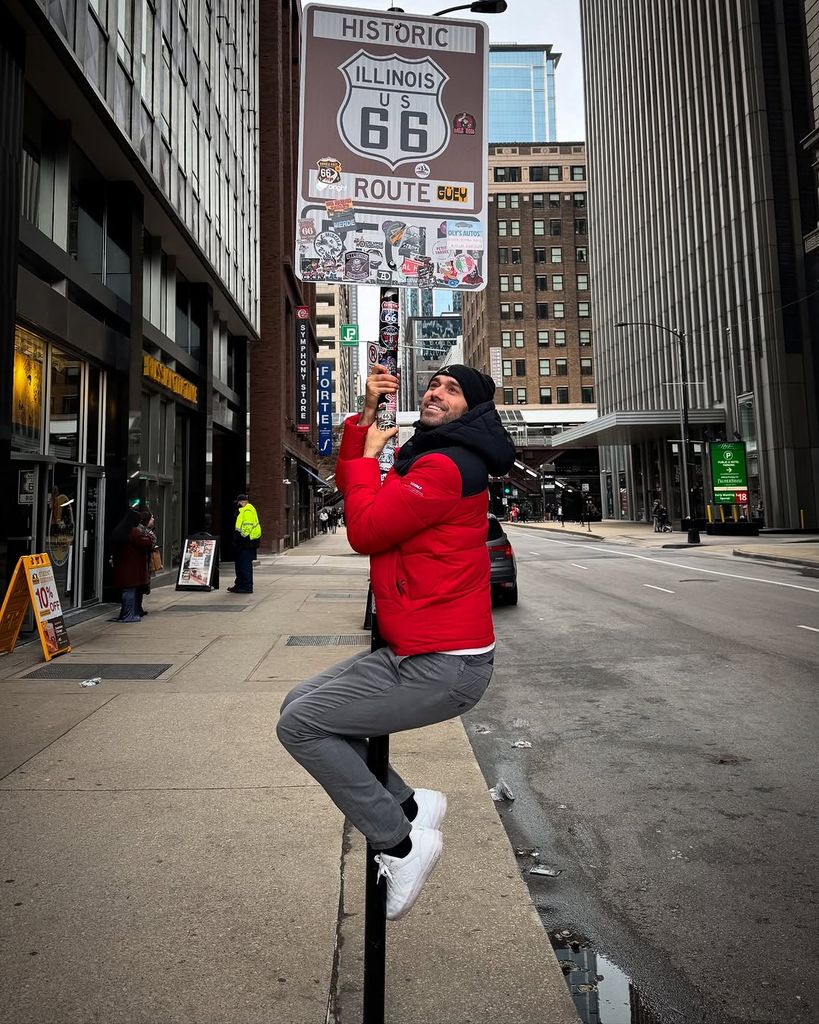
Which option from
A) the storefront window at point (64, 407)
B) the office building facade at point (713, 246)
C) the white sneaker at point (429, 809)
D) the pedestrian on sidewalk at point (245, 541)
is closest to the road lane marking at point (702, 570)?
the office building facade at point (713, 246)

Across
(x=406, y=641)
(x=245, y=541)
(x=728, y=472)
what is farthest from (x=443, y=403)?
(x=728, y=472)

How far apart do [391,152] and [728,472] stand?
34178 mm

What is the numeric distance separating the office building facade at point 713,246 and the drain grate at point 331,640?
86.0 ft

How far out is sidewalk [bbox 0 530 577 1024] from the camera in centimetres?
248

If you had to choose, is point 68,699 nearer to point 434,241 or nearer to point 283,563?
point 434,241

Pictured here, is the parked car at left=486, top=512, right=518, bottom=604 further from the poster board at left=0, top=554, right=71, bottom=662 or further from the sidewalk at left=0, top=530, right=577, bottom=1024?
the sidewalk at left=0, top=530, right=577, bottom=1024

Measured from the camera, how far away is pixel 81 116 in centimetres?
1177

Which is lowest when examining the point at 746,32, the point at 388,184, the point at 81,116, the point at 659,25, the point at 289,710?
the point at 289,710

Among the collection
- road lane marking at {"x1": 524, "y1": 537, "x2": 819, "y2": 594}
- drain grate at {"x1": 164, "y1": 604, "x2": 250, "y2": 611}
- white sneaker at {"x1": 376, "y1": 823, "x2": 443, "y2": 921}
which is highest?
road lane marking at {"x1": 524, "y1": 537, "x2": 819, "y2": 594}

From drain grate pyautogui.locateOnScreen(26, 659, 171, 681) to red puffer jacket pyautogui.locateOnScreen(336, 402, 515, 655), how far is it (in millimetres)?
6044

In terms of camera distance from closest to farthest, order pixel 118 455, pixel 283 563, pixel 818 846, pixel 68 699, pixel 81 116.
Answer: pixel 818 846, pixel 68 699, pixel 81 116, pixel 118 455, pixel 283 563

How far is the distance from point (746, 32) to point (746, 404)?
18329mm

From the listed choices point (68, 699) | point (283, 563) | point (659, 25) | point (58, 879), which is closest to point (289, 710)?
point (58, 879)

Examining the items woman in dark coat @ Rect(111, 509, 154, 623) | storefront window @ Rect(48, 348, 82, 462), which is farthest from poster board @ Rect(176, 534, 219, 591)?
woman in dark coat @ Rect(111, 509, 154, 623)
